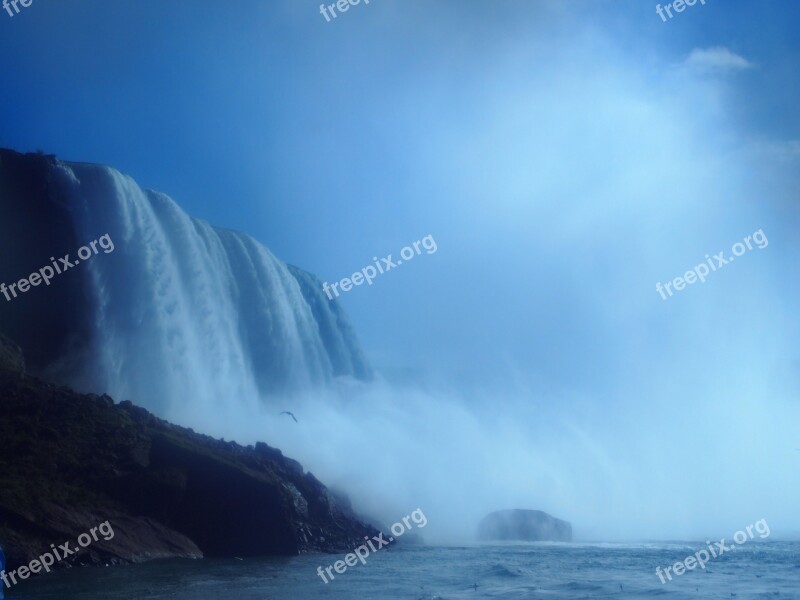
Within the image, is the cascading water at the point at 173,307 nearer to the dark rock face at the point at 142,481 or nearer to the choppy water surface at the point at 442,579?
the dark rock face at the point at 142,481

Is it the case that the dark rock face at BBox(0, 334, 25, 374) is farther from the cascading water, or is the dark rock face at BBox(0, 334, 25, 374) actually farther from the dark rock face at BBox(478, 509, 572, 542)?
the dark rock face at BBox(478, 509, 572, 542)

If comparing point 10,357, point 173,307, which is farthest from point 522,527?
point 10,357

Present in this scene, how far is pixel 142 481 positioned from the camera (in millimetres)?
38250

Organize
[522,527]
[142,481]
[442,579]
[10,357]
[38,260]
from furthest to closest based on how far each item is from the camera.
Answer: [522,527] < [38,260] < [10,357] < [142,481] < [442,579]

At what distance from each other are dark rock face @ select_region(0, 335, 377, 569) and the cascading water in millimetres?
7927

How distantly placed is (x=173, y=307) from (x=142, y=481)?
701 inches

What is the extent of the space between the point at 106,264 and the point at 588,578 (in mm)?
34498

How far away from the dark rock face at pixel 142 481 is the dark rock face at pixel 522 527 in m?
18.2

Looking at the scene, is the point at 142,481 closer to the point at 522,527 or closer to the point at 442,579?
the point at 442,579

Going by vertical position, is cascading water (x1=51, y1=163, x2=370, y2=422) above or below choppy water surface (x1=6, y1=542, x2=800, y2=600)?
above

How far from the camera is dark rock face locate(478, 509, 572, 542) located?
195 feet

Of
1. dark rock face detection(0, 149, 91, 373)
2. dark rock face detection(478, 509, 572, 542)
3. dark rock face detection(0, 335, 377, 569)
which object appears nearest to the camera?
dark rock face detection(0, 335, 377, 569)

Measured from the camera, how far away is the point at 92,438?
39.5 meters

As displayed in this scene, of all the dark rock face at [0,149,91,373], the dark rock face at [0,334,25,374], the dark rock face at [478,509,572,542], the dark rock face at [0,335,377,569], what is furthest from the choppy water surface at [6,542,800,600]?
the dark rock face at [0,149,91,373]
